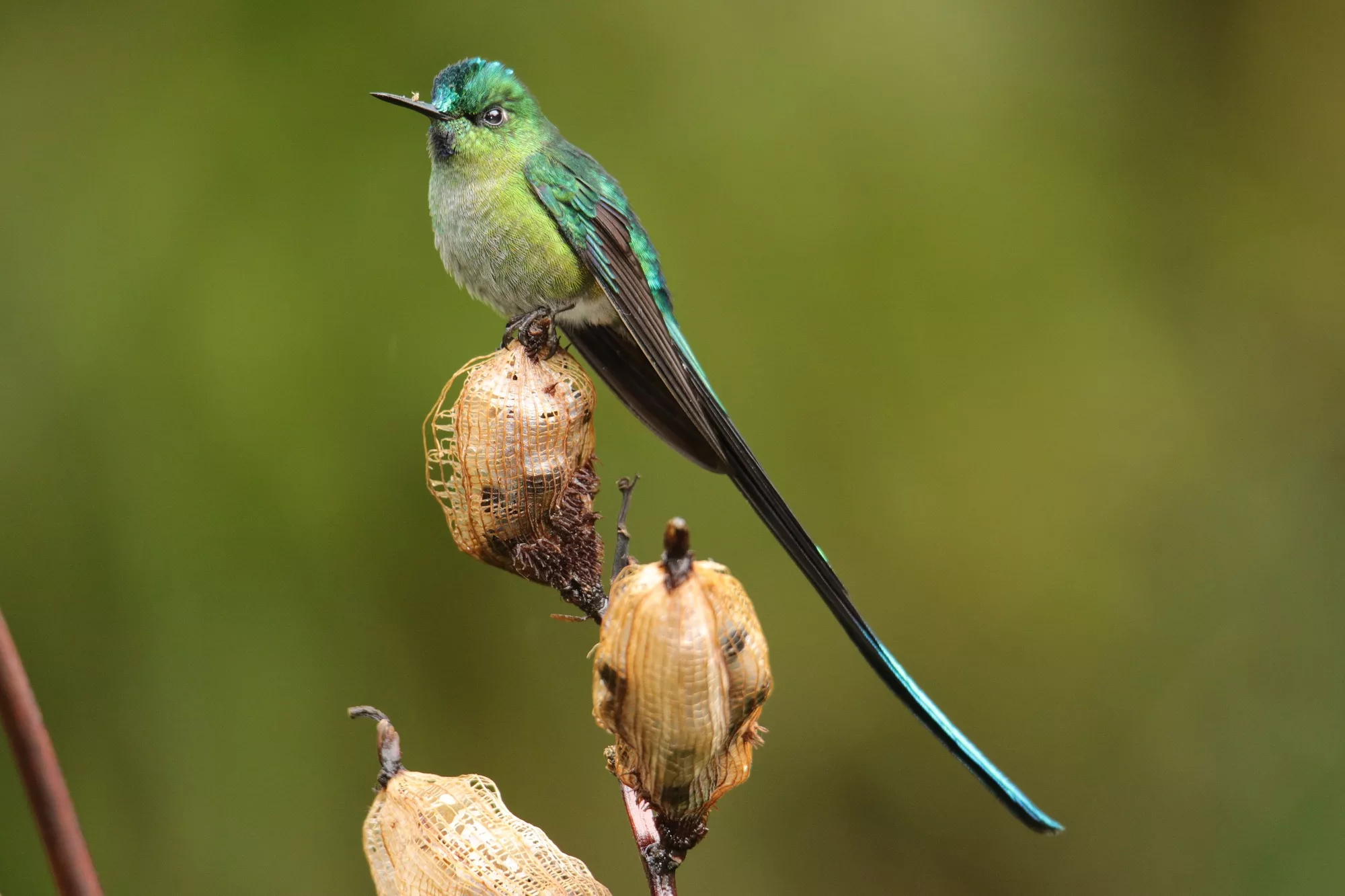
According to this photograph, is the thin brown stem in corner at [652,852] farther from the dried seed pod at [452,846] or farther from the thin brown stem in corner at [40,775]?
the thin brown stem in corner at [40,775]

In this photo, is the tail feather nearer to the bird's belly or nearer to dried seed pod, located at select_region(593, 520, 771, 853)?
dried seed pod, located at select_region(593, 520, 771, 853)

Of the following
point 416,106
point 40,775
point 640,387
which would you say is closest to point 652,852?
point 40,775

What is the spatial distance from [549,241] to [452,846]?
0.90 metres

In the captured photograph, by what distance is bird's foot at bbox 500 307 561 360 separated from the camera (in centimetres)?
110

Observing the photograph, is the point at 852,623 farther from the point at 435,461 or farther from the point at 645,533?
the point at 645,533

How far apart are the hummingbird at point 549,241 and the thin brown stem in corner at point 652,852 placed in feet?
1.66

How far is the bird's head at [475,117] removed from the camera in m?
1.55

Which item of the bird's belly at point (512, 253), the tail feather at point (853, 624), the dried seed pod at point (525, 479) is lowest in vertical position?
the tail feather at point (853, 624)

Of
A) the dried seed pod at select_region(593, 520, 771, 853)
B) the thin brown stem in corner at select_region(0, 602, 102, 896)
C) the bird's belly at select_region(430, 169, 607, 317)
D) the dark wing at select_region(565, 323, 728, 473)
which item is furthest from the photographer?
the bird's belly at select_region(430, 169, 607, 317)

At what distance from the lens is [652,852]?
29.4 inches

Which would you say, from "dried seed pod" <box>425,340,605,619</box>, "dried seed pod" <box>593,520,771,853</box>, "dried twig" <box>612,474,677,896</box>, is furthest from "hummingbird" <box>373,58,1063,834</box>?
"dried seed pod" <box>593,520,771,853</box>

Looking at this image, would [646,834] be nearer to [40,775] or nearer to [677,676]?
[677,676]

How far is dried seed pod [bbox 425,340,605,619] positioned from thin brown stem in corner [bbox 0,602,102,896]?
1.70 feet

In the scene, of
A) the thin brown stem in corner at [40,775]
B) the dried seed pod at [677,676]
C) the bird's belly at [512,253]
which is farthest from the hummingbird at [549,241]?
the thin brown stem in corner at [40,775]
